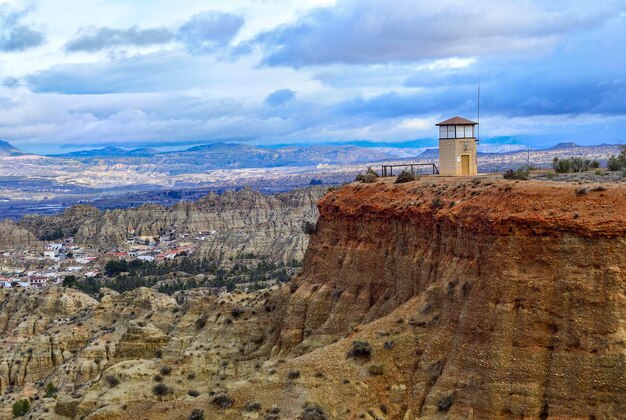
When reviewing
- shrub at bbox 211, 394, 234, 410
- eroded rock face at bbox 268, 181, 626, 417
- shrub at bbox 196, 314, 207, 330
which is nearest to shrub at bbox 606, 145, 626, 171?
eroded rock face at bbox 268, 181, 626, 417

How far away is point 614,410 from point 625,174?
39.4 feet

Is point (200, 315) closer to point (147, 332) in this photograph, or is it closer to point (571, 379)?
point (147, 332)

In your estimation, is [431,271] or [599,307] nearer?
[599,307]

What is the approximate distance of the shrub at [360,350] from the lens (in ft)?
119

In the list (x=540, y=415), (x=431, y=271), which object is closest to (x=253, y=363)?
(x=431, y=271)

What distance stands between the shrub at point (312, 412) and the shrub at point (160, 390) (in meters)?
10.8

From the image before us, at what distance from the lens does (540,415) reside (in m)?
30.9

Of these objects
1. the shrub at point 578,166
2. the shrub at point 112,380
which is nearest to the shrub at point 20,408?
the shrub at point 112,380

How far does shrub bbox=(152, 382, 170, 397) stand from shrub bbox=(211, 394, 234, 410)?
716cm

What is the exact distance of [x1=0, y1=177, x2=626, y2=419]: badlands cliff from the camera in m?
30.5

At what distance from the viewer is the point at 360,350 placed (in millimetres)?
36625

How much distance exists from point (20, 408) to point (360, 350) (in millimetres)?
27208

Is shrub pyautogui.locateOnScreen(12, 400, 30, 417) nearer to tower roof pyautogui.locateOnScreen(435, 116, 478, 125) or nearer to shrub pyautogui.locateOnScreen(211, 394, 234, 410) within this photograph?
shrub pyautogui.locateOnScreen(211, 394, 234, 410)

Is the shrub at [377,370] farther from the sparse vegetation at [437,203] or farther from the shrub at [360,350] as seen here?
the sparse vegetation at [437,203]
